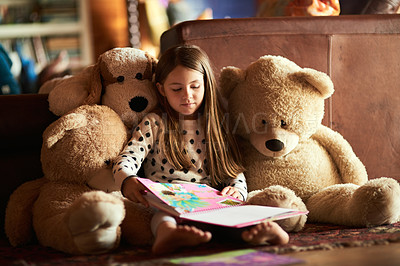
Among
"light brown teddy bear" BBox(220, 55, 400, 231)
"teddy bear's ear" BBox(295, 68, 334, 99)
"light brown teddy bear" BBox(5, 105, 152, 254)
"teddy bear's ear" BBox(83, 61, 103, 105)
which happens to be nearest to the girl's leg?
"light brown teddy bear" BBox(5, 105, 152, 254)

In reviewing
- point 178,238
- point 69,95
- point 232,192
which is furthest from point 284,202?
point 69,95

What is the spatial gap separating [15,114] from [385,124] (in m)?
1.14

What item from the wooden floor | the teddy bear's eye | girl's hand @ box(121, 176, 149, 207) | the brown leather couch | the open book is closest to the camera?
the wooden floor

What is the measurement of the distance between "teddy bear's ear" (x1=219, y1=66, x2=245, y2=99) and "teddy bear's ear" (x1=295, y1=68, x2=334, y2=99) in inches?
6.3

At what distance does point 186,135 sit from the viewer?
1269mm

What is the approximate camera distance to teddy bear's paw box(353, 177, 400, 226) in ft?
3.60

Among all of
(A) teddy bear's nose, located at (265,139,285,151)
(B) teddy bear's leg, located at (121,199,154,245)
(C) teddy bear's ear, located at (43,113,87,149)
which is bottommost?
(B) teddy bear's leg, located at (121,199,154,245)

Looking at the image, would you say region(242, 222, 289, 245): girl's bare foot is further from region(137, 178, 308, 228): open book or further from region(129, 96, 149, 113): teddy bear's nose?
region(129, 96, 149, 113): teddy bear's nose

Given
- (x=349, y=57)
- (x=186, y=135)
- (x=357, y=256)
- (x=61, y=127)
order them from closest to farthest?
(x=357, y=256), (x=61, y=127), (x=186, y=135), (x=349, y=57)

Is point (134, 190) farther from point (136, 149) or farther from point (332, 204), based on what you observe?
point (332, 204)

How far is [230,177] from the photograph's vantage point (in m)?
1.26

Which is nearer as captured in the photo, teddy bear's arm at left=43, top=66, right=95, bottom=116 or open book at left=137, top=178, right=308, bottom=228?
open book at left=137, top=178, right=308, bottom=228

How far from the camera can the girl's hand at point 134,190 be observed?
1084 mm

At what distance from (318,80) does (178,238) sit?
24.0 inches
